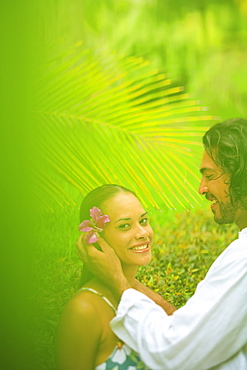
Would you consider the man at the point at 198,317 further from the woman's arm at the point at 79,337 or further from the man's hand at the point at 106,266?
the woman's arm at the point at 79,337

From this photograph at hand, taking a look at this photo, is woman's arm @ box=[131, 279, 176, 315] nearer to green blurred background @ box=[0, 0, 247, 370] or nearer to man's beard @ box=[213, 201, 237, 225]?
green blurred background @ box=[0, 0, 247, 370]

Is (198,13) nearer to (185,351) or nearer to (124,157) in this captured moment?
(124,157)

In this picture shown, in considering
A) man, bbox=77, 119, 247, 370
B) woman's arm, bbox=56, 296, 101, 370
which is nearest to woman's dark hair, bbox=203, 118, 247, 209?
man, bbox=77, 119, 247, 370

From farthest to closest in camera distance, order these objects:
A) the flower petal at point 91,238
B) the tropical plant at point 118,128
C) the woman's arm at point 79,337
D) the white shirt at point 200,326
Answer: the tropical plant at point 118,128
the flower petal at point 91,238
the woman's arm at point 79,337
the white shirt at point 200,326

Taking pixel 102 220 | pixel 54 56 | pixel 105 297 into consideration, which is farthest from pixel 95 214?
pixel 54 56

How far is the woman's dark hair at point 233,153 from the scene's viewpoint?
94.2 inches

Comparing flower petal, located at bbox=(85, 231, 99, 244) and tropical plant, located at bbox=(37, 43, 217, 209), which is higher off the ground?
tropical plant, located at bbox=(37, 43, 217, 209)

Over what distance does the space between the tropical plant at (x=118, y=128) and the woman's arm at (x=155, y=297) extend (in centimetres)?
43

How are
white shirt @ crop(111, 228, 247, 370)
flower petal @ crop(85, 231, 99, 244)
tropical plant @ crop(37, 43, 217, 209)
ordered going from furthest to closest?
tropical plant @ crop(37, 43, 217, 209) → flower petal @ crop(85, 231, 99, 244) → white shirt @ crop(111, 228, 247, 370)

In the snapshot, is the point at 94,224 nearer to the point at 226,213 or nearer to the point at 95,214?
the point at 95,214

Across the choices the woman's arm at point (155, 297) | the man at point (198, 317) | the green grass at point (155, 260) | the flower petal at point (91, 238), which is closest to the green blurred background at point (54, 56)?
the green grass at point (155, 260)

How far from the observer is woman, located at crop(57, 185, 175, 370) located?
2234mm

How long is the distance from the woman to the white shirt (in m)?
0.09

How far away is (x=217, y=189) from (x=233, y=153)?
209 mm
